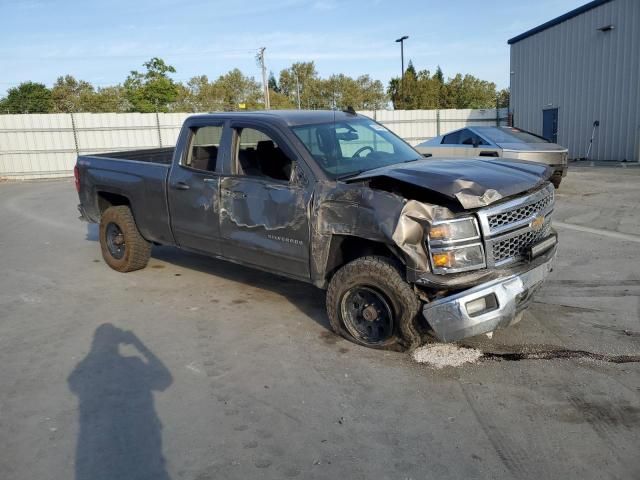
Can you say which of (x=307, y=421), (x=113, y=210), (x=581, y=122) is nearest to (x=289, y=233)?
(x=307, y=421)

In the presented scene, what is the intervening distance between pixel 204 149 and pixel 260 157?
0.93 m

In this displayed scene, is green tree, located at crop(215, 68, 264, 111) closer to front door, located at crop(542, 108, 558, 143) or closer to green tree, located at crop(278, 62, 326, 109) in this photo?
green tree, located at crop(278, 62, 326, 109)

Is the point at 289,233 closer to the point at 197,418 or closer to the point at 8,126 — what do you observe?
the point at 197,418

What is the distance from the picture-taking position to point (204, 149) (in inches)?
228

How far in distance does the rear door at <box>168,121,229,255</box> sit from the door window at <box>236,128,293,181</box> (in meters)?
0.19

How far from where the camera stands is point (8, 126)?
2230 cm

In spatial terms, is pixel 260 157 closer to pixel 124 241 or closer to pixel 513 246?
pixel 513 246

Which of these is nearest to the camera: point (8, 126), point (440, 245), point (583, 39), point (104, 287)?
point (440, 245)

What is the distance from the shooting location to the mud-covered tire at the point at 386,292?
401cm

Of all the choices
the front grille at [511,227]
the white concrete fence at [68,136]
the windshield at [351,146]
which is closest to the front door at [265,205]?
the windshield at [351,146]

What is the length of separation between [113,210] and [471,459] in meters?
5.44

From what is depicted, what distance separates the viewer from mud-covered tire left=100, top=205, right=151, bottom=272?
6699 millimetres

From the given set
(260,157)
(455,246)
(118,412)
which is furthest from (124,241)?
(455,246)

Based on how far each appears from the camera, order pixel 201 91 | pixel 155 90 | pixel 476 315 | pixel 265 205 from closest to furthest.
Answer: pixel 476 315, pixel 265 205, pixel 155 90, pixel 201 91
